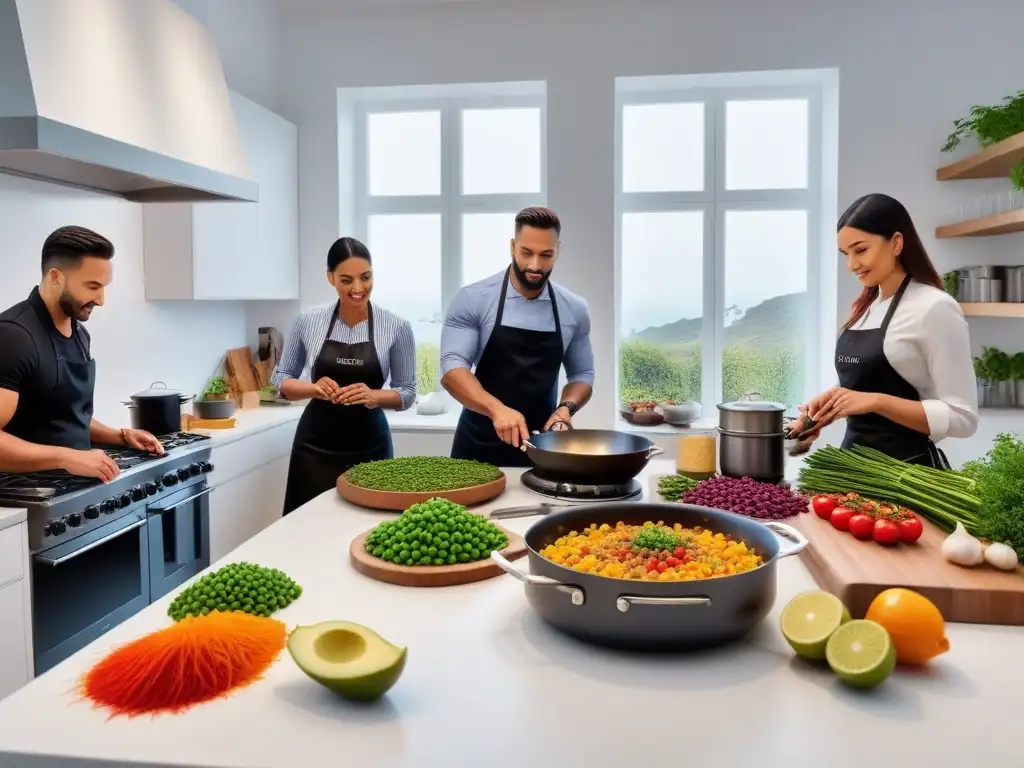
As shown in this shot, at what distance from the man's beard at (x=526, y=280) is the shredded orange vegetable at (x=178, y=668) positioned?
1950 mm

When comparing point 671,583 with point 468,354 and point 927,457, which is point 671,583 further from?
point 468,354

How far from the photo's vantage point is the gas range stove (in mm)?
2395

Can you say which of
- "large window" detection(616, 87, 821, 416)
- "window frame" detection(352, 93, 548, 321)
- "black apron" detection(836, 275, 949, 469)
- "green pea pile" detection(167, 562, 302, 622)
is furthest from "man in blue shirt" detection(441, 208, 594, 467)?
"window frame" detection(352, 93, 548, 321)

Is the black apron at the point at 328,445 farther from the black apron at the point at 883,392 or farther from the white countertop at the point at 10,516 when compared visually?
the black apron at the point at 883,392

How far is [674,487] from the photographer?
6.94ft

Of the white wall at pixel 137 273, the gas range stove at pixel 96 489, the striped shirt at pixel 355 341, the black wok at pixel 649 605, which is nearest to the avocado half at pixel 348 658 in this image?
the black wok at pixel 649 605

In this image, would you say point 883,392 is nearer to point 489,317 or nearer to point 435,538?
point 489,317

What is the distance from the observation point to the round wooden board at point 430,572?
1.55 metres

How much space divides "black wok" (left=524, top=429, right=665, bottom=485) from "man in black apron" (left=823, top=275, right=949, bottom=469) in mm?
770

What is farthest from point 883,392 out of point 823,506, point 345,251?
point 345,251

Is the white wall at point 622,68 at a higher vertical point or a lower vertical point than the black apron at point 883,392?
higher

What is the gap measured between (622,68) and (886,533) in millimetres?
3706

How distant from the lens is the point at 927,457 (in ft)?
8.01

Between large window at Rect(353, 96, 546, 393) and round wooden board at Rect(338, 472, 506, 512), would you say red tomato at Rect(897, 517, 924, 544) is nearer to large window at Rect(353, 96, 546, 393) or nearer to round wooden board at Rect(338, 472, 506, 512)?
→ round wooden board at Rect(338, 472, 506, 512)
